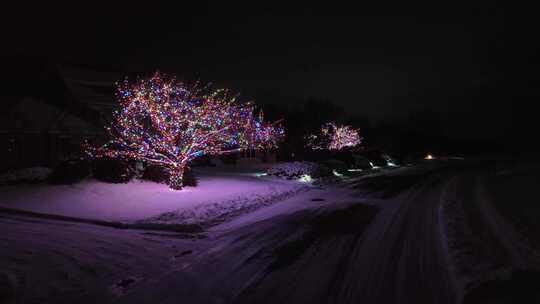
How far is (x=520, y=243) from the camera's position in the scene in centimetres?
831

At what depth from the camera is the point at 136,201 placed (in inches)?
519

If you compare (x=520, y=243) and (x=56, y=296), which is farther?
(x=520, y=243)

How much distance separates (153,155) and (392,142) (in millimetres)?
48381

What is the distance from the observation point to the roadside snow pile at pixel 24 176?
15.5 metres

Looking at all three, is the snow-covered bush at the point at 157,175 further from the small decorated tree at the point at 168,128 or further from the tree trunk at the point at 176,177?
the tree trunk at the point at 176,177

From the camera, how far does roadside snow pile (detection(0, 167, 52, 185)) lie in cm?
1551

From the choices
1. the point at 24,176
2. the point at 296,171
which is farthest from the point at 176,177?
the point at 296,171

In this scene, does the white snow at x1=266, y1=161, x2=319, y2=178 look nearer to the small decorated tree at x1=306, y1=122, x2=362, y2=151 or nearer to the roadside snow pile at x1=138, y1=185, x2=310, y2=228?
the roadside snow pile at x1=138, y1=185, x2=310, y2=228

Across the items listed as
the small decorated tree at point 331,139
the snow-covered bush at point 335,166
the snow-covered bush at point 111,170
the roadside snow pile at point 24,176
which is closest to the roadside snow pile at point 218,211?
the snow-covered bush at point 111,170

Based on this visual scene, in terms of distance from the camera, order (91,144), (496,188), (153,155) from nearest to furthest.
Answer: (153,155) < (496,188) < (91,144)

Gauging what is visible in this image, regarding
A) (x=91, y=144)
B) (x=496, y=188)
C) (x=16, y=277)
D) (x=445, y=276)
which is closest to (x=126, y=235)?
(x=16, y=277)

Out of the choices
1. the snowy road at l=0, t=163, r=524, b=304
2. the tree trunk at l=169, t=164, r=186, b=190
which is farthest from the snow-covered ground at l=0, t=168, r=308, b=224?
the snowy road at l=0, t=163, r=524, b=304

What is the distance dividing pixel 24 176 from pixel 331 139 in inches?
1254

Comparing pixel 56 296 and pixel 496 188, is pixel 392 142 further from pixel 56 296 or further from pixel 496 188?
pixel 56 296
